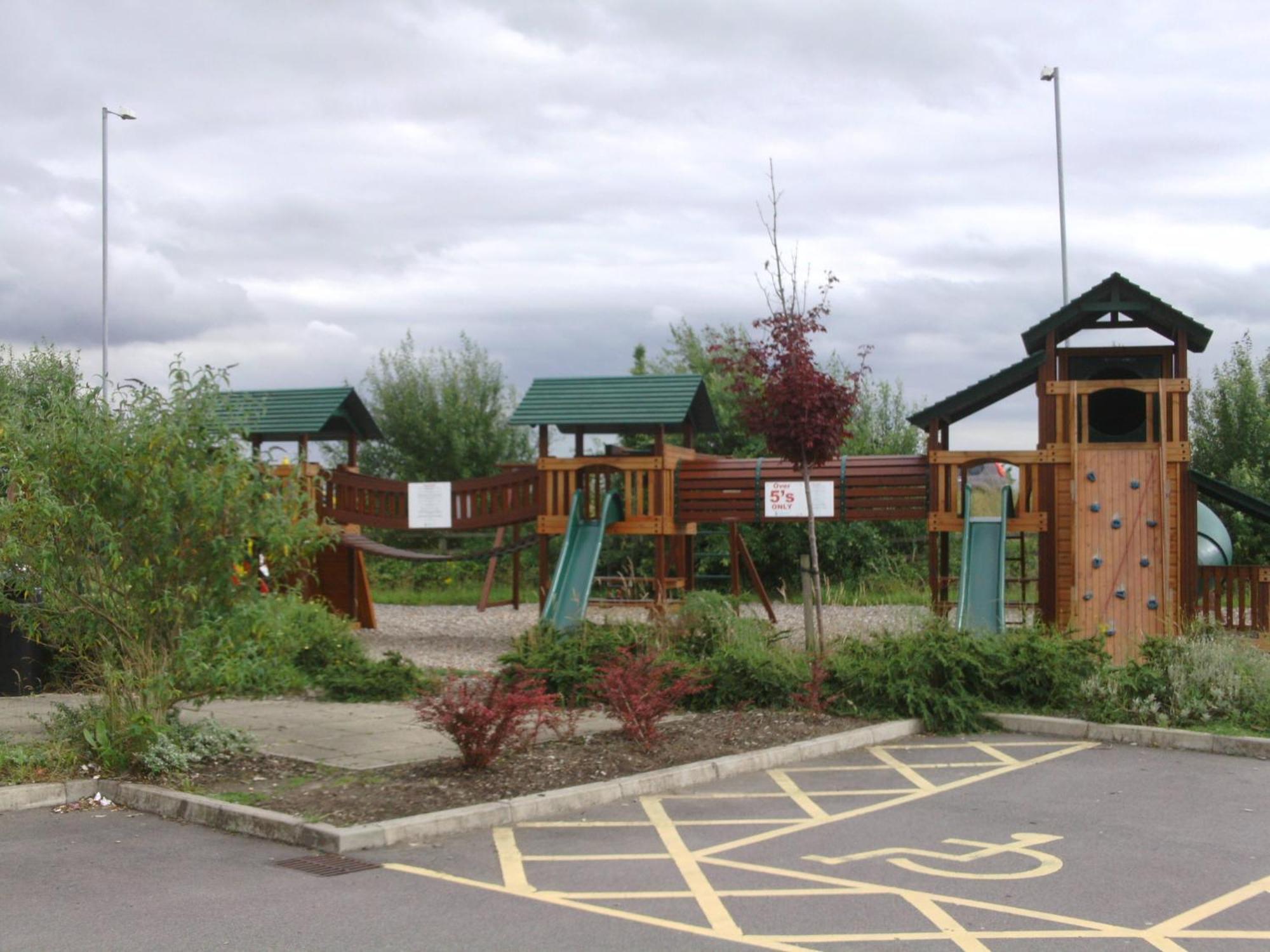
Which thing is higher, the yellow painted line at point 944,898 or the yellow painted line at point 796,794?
the yellow painted line at point 944,898

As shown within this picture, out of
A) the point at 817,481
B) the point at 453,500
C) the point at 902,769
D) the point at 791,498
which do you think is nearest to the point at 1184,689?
the point at 902,769

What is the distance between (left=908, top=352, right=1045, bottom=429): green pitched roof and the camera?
1644 cm

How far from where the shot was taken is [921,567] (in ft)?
86.5

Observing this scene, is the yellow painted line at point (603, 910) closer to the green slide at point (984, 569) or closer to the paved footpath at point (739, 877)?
the paved footpath at point (739, 877)

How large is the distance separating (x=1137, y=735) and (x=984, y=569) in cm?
541

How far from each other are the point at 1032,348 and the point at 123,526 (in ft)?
38.4

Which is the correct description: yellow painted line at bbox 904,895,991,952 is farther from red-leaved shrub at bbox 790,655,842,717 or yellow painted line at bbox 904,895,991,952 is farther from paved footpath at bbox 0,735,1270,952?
red-leaved shrub at bbox 790,655,842,717

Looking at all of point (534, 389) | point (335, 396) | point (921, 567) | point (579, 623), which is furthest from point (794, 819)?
point (921, 567)

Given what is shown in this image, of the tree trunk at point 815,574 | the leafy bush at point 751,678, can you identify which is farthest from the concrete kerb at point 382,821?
the tree trunk at point 815,574

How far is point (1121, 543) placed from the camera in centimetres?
1502

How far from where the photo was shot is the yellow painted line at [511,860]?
6086 millimetres

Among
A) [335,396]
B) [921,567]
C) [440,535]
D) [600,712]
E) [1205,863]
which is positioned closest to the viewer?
[1205,863]

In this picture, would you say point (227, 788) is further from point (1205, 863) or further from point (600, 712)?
point (1205, 863)

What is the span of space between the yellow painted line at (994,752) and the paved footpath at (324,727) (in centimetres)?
282
